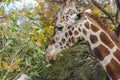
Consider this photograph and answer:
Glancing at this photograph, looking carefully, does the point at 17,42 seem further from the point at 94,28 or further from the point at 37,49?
the point at 94,28

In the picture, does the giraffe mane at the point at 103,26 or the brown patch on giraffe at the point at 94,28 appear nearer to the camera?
the giraffe mane at the point at 103,26

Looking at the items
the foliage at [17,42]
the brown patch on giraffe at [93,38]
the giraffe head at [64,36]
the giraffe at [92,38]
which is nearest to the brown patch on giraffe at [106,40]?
the giraffe at [92,38]

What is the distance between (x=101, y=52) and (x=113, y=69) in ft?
1.37

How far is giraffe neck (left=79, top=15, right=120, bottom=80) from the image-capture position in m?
5.99

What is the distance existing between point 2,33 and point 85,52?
636 cm

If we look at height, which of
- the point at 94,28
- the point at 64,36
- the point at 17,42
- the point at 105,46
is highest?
the point at 17,42

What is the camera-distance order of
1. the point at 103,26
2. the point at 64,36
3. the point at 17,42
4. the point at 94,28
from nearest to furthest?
the point at 17,42
the point at 103,26
the point at 94,28
the point at 64,36

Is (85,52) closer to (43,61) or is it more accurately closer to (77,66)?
(77,66)

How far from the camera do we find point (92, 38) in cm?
664

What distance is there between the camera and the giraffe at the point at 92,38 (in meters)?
6.10

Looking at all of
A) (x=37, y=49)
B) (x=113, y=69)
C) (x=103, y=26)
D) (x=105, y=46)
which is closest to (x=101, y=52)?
(x=105, y=46)

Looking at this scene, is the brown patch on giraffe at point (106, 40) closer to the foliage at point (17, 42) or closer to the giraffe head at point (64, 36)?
the giraffe head at point (64, 36)

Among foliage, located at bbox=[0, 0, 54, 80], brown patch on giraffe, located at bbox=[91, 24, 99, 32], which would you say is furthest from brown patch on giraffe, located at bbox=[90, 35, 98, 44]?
foliage, located at bbox=[0, 0, 54, 80]

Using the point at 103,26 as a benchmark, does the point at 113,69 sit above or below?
below
